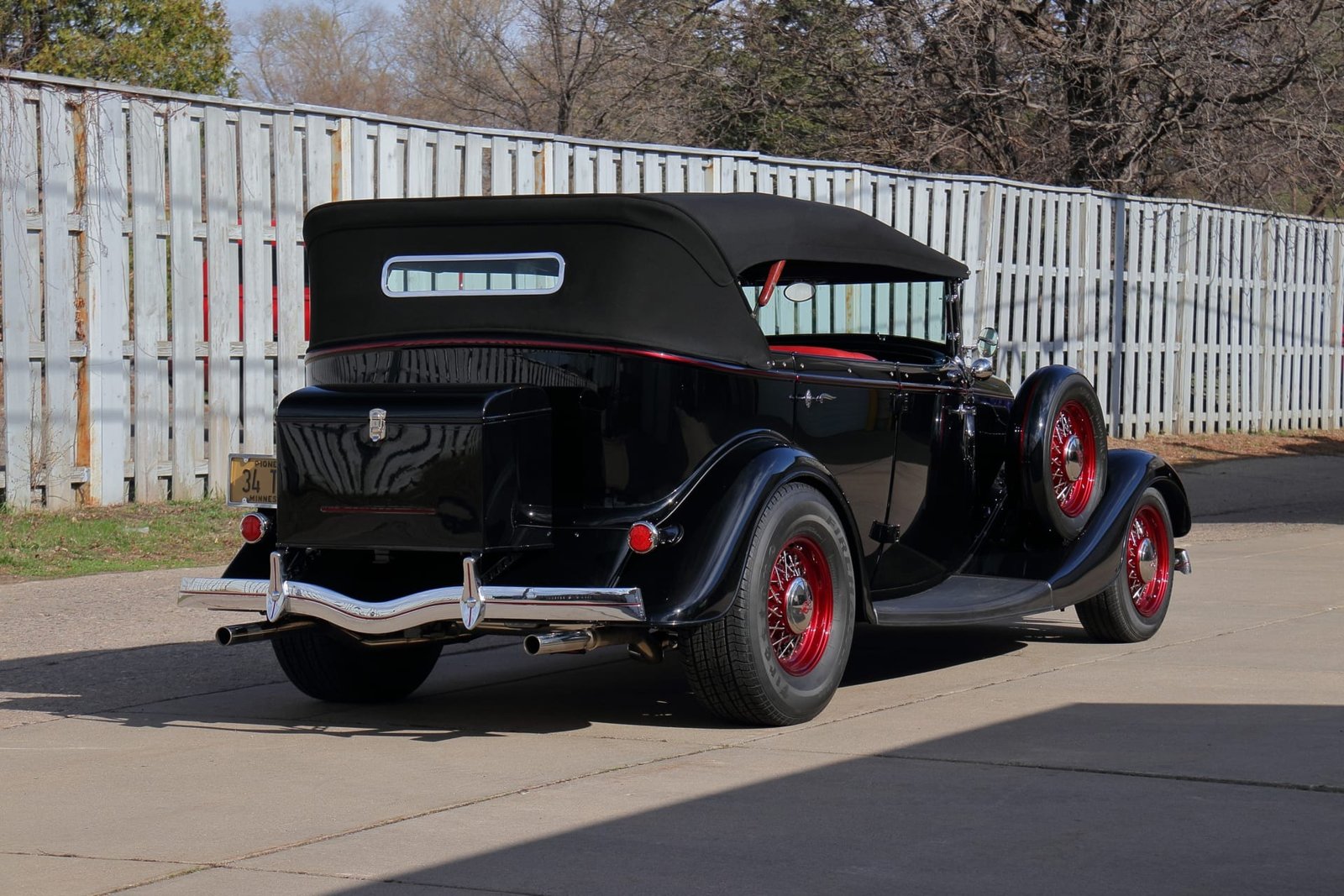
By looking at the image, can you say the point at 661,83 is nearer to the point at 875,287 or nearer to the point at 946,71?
the point at 946,71

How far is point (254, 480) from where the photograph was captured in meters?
6.36

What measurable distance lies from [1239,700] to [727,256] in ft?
8.33

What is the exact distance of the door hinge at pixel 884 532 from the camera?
691cm

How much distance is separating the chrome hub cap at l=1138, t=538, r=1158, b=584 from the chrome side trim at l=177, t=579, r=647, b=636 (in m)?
3.40

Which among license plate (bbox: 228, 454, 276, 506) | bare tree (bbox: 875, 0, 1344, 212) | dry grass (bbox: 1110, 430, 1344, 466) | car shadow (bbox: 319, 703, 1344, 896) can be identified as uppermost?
bare tree (bbox: 875, 0, 1344, 212)

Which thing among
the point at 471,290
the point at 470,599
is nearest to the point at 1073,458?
the point at 471,290

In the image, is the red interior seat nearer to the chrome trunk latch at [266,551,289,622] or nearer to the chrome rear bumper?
the chrome rear bumper

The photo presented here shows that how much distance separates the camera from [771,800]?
16.4 ft

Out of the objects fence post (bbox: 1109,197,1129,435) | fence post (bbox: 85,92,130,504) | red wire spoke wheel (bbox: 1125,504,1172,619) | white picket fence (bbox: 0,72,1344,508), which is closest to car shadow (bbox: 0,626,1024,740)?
red wire spoke wheel (bbox: 1125,504,1172,619)

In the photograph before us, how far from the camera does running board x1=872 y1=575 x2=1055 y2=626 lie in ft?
21.9

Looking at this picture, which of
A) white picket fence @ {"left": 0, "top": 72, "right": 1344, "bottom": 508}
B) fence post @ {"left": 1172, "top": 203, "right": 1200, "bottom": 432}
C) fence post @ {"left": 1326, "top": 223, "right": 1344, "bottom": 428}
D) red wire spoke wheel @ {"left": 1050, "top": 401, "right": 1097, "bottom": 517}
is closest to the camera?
red wire spoke wheel @ {"left": 1050, "top": 401, "right": 1097, "bottom": 517}

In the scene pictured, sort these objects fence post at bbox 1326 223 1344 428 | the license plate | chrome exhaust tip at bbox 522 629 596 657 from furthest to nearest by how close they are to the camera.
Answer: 1. fence post at bbox 1326 223 1344 428
2. the license plate
3. chrome exhaust tip at bbox 522 629 596 657

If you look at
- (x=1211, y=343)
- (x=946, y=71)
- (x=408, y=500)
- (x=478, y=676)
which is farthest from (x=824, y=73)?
(x=408, y=500)

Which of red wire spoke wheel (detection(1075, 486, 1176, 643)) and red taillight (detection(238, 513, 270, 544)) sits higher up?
red taillight (detection(238, 513, 270, 544))
